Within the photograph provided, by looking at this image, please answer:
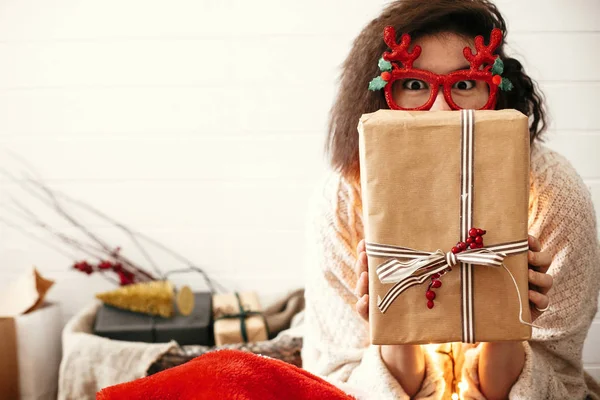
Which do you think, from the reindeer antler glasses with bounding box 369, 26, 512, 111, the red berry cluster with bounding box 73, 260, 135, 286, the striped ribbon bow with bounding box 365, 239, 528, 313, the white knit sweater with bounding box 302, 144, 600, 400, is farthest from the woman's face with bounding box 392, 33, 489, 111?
the red berry cluster with bounding box 73, 260, 135, 286

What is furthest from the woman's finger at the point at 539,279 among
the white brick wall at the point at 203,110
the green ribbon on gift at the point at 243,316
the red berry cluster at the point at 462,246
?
the white brick wall at the point at 203,110

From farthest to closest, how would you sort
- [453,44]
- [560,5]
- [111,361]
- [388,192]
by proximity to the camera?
[560,5] < [111,361] < [453,44] < [388,192]

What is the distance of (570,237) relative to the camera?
3.94ft

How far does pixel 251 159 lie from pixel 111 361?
76 centimetres

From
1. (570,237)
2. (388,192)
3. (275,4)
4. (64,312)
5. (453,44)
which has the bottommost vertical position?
(64,312)

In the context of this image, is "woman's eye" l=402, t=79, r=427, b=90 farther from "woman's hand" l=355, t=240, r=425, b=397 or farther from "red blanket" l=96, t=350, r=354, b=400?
"red blanket" l=96, t=350, r=354, b=400

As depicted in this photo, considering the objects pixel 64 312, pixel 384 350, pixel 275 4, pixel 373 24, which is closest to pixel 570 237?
pixel 384 350

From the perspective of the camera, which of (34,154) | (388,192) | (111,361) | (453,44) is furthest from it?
(34,154)

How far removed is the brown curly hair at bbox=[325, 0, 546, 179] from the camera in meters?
1.17

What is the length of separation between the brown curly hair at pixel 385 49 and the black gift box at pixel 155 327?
0.79 meters

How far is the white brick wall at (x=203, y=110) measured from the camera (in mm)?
2076

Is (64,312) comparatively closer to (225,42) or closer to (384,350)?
(225,42)

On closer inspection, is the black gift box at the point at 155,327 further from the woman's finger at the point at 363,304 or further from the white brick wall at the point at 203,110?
the woman's finger at the point at 363,304

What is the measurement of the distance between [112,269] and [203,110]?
59 centimetres
